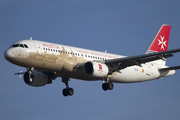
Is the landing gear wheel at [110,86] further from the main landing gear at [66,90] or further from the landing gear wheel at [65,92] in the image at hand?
the landing gear wheel at [65,92]

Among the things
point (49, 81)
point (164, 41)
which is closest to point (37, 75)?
point (49, 81)

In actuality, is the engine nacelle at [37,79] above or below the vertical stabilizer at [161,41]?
below

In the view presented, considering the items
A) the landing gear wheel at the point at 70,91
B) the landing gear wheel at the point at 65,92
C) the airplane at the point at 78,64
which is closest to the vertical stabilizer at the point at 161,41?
the airplane at the point at 78,64

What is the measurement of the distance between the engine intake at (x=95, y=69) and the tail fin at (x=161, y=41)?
49.5ft

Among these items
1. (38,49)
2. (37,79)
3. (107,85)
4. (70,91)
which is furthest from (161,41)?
(38,49)

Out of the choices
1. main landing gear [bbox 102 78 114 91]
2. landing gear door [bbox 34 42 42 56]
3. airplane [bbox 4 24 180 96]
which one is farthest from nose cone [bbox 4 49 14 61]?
main landing gear [bbox 102 78 114 91]

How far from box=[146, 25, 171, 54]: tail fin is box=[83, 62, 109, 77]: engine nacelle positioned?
15.1 m

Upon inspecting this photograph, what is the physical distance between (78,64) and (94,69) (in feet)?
7.43

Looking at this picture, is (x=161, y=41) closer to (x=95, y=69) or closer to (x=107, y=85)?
(x=107, y=85)

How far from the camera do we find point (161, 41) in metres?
67.0

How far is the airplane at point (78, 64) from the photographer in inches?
1956

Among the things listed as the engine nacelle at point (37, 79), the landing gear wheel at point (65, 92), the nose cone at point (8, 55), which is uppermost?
the nose cone at point (8, 55)

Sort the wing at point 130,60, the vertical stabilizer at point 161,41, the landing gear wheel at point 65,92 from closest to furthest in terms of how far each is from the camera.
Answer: the wing at point 130,60
the landing gear wheel at point 65,92
the vertical stabilizer at point 161,41

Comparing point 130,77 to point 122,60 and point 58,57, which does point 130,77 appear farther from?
point 58,57
